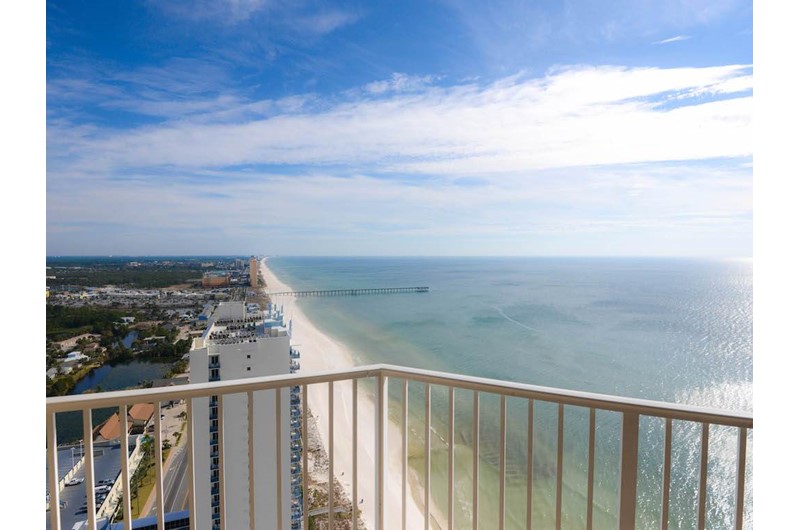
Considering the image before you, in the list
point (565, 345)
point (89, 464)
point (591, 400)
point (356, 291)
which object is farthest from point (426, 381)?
point (356, 291)

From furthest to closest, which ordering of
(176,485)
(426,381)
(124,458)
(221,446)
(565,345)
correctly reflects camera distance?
(565,345) → (176,485) → (426,381) → (221,446) → (124,458)

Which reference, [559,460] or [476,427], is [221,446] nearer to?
[476,427]

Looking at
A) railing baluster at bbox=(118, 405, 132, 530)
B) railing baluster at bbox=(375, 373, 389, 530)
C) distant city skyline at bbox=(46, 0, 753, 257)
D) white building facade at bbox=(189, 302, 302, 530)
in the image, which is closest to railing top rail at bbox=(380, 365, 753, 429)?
railing baluster at bbox=(375, 373, 389, 530)

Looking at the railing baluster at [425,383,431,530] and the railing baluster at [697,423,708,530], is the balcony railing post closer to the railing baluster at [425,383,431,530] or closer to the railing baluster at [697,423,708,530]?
the railing baluster at [697,423,708,530]

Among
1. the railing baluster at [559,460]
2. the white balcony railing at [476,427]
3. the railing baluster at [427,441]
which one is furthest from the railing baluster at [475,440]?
the railing baluster at [559,460]

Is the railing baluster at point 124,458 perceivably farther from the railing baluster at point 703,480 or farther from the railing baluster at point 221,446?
the railing baluster at point 703,480
